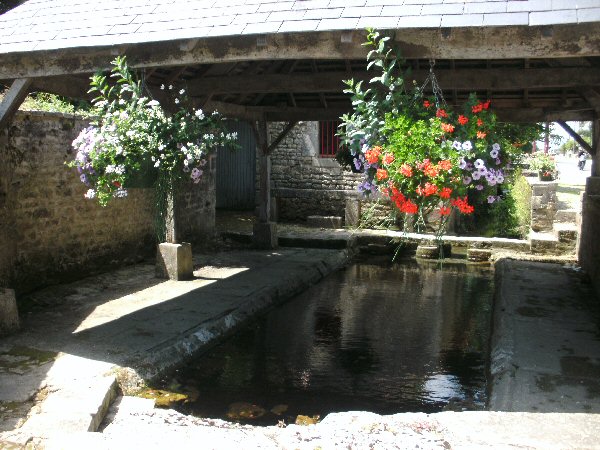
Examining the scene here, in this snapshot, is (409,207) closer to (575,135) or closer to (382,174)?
(382,174)

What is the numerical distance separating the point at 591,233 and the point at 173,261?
5913 millimetres

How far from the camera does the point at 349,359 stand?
6.24m

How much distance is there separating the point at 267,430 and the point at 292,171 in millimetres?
11892

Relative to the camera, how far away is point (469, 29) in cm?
468

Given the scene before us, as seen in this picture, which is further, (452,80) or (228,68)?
(228,68)

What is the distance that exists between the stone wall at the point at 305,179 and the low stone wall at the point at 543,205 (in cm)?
417

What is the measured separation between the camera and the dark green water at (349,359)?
16.7 feet

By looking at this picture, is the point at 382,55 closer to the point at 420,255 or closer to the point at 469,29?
the point at 469,29

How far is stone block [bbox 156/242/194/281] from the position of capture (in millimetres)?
8266

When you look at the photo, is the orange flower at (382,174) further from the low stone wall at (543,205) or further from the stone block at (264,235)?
the low stone wall at (543,205)

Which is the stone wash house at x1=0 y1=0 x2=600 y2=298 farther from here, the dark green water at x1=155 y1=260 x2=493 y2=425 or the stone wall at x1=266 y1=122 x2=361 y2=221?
the stone wall at x1=266 y1=122 x2=361 y2=221

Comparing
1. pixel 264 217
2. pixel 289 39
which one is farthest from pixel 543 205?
pixel 289 39

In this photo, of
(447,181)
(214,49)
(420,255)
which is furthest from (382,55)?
(420,255)

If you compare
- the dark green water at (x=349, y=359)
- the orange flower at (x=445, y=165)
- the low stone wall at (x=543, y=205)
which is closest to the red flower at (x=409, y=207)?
the orange flower at (x=445, y=165)
